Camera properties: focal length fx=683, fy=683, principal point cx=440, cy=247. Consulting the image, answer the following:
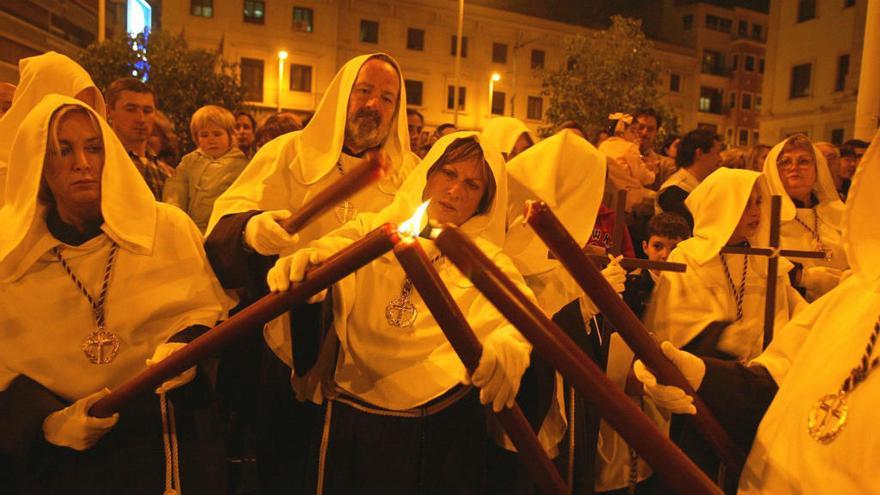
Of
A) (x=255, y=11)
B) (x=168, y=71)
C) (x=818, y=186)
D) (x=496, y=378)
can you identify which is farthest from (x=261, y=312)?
(x=255, y=11)

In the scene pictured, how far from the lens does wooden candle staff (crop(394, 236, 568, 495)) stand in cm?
134

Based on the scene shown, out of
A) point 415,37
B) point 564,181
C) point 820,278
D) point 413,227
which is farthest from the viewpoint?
point 415,37

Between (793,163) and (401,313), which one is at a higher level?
(793,163)

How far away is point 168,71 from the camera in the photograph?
809 inches

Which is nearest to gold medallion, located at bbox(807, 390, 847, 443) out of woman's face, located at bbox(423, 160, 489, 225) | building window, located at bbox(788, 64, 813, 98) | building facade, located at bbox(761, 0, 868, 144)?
woman's face, located at bbox(423, 160, 489, 225)

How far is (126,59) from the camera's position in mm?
18359

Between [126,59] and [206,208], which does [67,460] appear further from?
[126,59]

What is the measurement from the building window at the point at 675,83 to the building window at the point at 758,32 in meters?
11.4

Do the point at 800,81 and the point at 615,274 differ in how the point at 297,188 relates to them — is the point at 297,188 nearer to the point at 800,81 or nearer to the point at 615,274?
the point at 615,274

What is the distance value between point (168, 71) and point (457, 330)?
21.5 meters

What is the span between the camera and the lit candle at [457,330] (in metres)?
1.34

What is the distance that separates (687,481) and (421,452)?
1.85 m

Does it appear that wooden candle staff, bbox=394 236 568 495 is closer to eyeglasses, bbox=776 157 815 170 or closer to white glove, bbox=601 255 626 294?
white glove, bbox=601 255 626 294

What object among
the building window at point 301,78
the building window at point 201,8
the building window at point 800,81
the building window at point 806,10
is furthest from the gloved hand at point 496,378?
the building window at point 201,8
